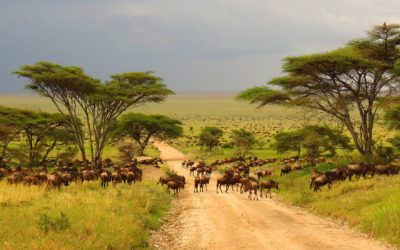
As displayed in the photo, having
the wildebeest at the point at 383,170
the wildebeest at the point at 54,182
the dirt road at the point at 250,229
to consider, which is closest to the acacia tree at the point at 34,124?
the wildebeest at the point at 54,182

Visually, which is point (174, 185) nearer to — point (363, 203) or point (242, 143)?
point (363, 203)

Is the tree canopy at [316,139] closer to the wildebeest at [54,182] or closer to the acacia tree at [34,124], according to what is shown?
the acacia tree at [34,124]

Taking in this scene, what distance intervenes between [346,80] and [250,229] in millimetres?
18060

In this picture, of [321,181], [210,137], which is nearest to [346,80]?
[321,181]

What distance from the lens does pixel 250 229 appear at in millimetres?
15148

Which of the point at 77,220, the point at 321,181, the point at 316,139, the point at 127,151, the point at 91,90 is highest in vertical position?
the point at 91,90

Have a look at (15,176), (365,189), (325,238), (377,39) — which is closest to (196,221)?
(325,238)

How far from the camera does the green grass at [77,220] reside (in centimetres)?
1138

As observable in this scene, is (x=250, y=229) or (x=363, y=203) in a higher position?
(x=363, y=203)

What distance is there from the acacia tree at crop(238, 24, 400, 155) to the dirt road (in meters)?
11.1

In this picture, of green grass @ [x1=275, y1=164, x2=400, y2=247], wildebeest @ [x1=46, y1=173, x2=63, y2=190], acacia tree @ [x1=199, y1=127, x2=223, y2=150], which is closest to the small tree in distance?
acacia tree @ [x1=199, y1=127, x2=223, y2=150]

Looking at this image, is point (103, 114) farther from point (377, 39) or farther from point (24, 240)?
point (24, 240)

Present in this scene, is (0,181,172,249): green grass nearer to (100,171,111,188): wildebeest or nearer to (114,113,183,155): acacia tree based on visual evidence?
(100,171,111,188): wildebeest

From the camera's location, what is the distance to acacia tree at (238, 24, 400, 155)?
91.4 ft
